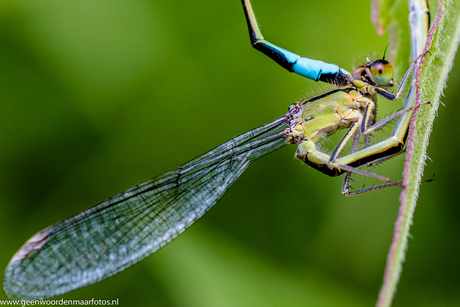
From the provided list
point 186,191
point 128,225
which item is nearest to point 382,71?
point 186,191

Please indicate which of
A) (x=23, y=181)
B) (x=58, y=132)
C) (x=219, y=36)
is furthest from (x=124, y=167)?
(x=219, y=36)

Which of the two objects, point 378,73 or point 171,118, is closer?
point 378,73

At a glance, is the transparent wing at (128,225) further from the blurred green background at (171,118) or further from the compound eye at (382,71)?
the compound eye at (382,71)

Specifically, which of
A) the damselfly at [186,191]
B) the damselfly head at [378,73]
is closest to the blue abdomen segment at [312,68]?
the damselfly at [186,191]

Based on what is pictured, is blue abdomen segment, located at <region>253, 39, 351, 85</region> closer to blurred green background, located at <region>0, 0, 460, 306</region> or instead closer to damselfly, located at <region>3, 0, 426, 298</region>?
damselfly, located at <region>3, 0, 426, 298</region>

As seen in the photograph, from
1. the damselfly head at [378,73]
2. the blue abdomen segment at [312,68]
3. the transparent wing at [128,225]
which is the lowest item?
the transparent wing at [128,225]

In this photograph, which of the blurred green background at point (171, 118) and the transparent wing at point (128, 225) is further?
the blurred green background at point (171, 118)

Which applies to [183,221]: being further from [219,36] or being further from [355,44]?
[355,44]

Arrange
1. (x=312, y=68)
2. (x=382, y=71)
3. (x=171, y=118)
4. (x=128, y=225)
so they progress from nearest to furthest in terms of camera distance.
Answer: (x=382, y=71), (x=312, y=68), (x=128, y=225), (x=171, y=118)

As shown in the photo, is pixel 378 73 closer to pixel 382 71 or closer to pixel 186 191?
pixel 382 71

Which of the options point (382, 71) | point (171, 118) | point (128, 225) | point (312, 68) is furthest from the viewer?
point (171, 118)
